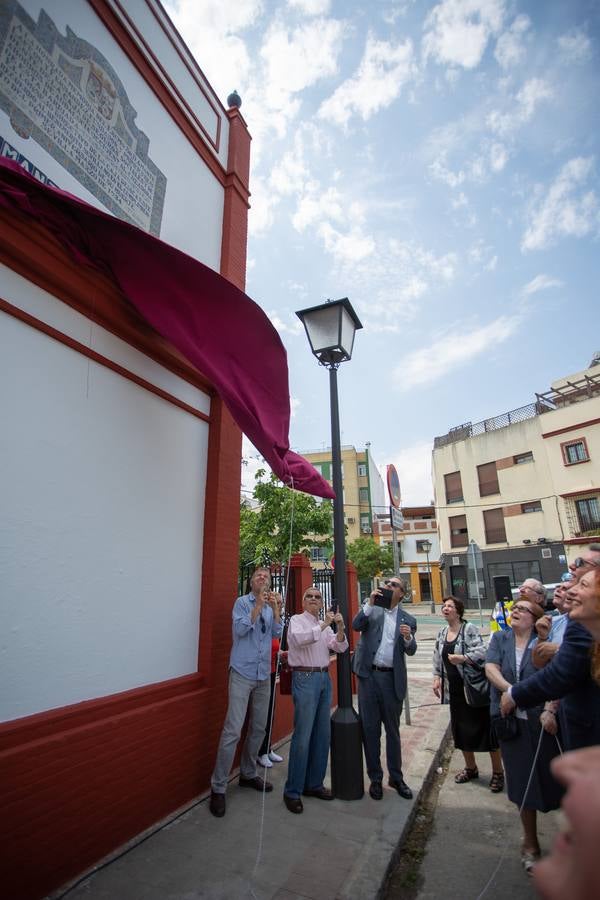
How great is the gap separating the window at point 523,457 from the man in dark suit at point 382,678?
82.8 feet

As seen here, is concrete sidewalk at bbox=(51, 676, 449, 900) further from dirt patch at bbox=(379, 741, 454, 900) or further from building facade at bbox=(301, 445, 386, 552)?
building facade at bbox=(301, 445, 386, 552)

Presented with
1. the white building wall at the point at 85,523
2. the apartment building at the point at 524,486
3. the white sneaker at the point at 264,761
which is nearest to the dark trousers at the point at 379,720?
the white sneaker at the point at 264,761

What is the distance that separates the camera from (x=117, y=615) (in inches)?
143

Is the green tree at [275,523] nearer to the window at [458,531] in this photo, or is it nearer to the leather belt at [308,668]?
the leather belt at [308,668]

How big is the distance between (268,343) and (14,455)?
2259 millimetres

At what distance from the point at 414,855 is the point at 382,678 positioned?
134cm

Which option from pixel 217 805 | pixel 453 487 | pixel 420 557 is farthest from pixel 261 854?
pixel 420 557

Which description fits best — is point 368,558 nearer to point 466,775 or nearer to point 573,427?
point 573,427

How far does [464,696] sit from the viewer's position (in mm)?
4855

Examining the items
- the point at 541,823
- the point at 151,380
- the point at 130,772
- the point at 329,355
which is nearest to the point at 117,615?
the point at 130,772

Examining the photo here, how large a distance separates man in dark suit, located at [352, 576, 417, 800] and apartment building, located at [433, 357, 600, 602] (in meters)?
18.5

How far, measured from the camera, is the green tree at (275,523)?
14938 millimetres

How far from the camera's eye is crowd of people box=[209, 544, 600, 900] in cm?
267

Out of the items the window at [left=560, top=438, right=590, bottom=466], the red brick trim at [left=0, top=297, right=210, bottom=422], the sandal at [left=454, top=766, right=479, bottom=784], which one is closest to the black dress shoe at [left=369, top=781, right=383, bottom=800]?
the sandal at [left=454, top=766, right=479, bottom=784]
